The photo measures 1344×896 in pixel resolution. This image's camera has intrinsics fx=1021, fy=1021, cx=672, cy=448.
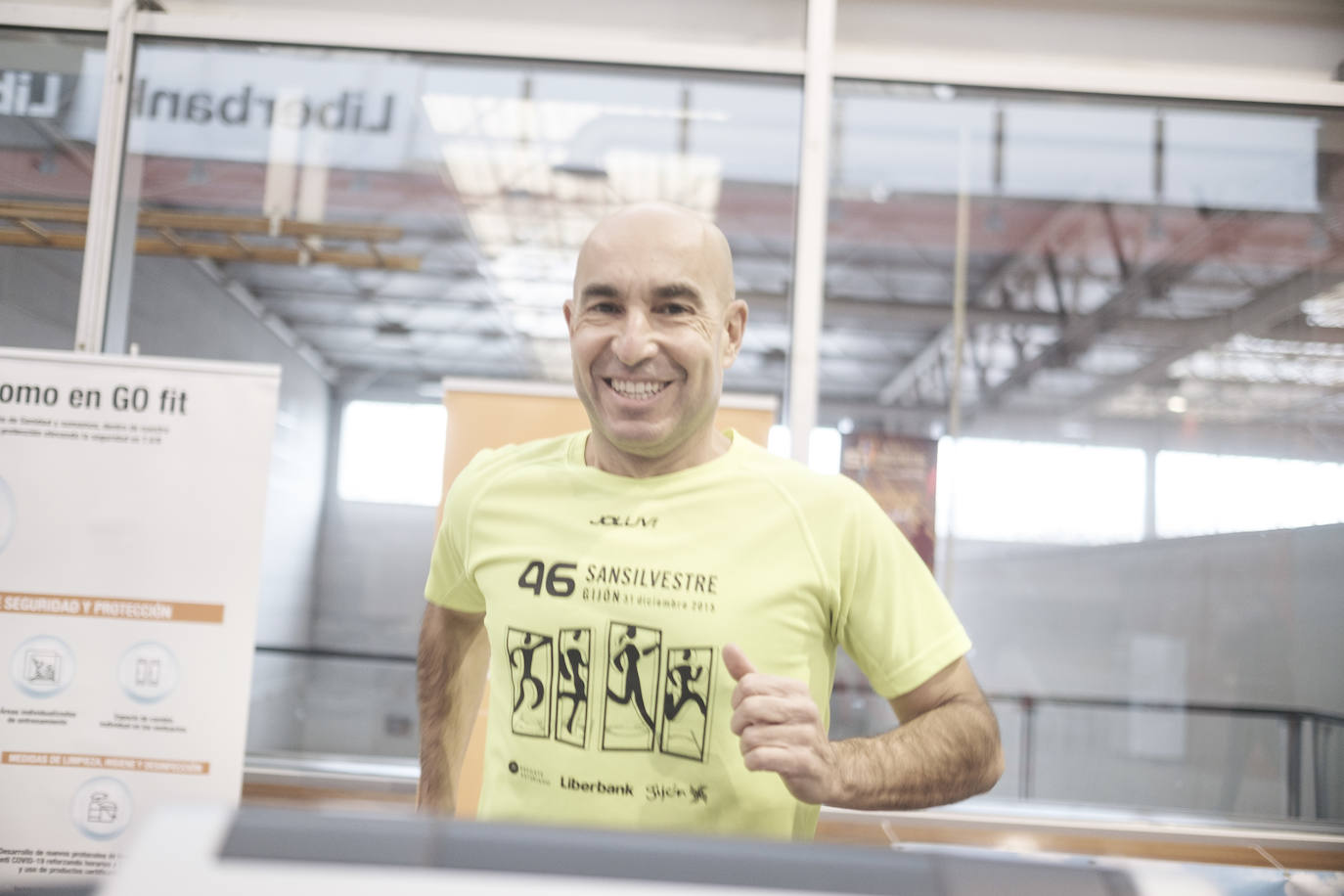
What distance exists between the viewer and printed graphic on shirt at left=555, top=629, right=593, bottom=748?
4.23 feet

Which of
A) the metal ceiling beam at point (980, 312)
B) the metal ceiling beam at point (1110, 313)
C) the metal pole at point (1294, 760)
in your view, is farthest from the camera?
the metal ceiling beam at point (980, 312)

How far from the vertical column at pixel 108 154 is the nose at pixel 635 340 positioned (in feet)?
10.4

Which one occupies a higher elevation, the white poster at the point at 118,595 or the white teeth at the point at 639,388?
the white teeth at the point at 639,388

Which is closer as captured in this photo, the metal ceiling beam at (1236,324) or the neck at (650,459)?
the neck at (650,459)

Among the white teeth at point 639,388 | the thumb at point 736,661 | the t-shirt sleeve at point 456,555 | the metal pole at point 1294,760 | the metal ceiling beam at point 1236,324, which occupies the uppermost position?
the metal ceiling beam at point 1236,324

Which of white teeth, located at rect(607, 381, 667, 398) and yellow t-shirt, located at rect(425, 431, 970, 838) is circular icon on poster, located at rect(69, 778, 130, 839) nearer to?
yellow t-shirt, located at rect(425, 431, 970, 838)

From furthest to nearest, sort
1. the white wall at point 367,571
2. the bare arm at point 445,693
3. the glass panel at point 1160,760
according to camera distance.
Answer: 1. the white wall at point 367,571
2. the glass panel at point 1160,760
3. the bare arm at point 445,693

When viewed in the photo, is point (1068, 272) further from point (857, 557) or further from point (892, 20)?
point (857, 557)

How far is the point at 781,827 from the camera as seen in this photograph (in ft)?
4.13

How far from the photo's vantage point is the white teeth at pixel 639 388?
4.35ft

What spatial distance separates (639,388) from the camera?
1329 millimetres

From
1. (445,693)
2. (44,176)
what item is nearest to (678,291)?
(445,693)

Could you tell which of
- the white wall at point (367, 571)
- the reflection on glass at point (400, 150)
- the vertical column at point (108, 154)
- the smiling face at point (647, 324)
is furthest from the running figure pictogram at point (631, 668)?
the white wall at point (367, 571)

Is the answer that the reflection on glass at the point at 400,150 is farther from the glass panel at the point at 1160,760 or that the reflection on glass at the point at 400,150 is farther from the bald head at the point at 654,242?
the glass panel at the point at 1160,760
